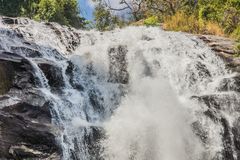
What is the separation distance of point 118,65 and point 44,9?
12417 millimetres

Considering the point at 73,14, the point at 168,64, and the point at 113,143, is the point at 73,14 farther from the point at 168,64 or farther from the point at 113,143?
the point at 113,143

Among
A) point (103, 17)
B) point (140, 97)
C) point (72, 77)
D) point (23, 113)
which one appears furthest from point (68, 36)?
point (103, 17)

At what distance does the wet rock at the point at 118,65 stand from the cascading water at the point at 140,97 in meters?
0.03

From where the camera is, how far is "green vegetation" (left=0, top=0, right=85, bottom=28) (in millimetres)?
26648

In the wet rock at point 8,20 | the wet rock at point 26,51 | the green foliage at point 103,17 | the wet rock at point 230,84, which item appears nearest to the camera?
the wet rock at point 26,51

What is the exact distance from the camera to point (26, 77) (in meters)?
12.4

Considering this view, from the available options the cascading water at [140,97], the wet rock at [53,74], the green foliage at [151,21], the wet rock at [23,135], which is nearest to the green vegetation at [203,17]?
the green foliage at [151,21]

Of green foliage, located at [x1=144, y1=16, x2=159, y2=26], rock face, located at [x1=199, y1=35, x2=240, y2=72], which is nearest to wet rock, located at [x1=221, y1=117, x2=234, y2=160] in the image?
rock face, located at [x1=199, y1=35, x2=240, y2=72]

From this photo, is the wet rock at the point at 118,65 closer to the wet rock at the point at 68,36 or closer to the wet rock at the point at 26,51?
the wet rock at the point at 68,36

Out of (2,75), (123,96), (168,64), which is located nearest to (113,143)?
(123,96)

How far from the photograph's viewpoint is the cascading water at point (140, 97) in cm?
1238

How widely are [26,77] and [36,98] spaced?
0.92 m

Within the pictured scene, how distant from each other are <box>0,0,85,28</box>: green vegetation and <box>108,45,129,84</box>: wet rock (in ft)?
37.1

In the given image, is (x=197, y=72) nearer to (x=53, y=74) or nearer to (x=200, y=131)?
(x=200, y=131)
